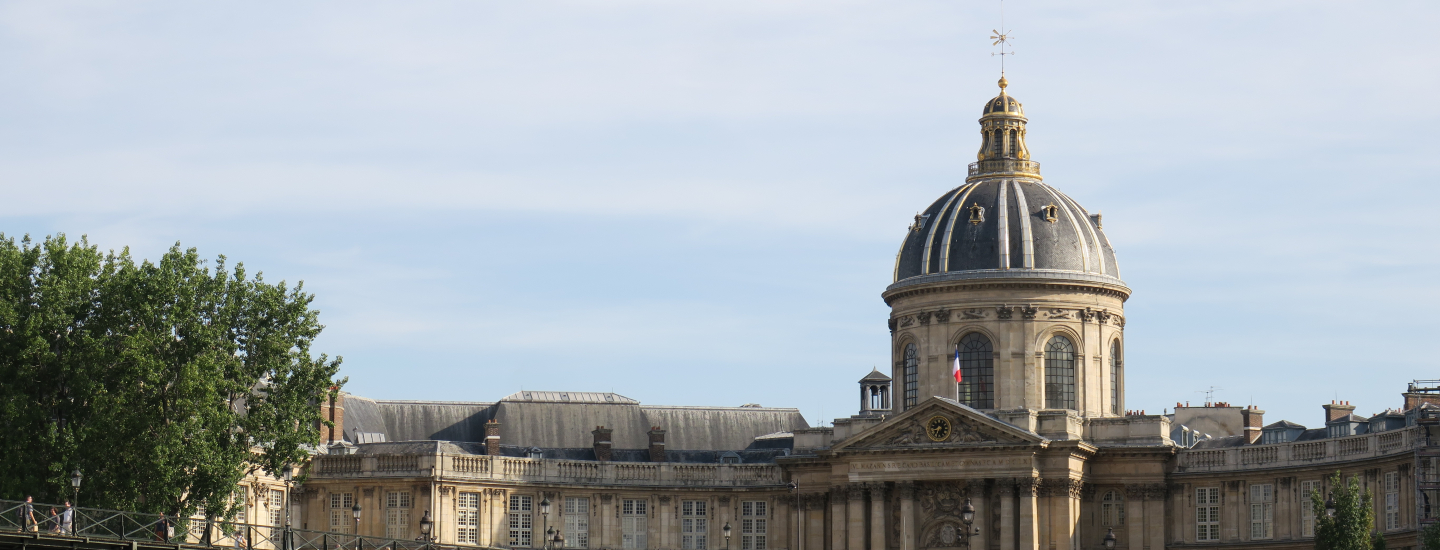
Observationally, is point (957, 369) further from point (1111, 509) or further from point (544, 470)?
point (544, 470)

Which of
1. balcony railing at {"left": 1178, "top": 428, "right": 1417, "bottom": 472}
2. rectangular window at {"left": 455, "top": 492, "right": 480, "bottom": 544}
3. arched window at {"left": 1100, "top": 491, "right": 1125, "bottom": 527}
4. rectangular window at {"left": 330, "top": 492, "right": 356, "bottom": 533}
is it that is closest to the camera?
balcony railing at {"left": 1178, "top": 428, "right": 1417, "bottom": 472}

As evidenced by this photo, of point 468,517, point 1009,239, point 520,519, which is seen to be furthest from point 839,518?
point 468,517

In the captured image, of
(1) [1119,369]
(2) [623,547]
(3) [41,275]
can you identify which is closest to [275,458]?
(3) [41,275]

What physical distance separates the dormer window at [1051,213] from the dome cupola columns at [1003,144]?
3.20 m

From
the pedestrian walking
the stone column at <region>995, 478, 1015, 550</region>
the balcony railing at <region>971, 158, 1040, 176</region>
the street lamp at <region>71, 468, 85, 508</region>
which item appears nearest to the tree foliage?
the street lamp at <region>71, 468, 85, 508</region>

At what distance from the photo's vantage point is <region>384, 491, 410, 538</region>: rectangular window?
4222 inches

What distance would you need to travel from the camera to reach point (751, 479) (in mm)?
111750

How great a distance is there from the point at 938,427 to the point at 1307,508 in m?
14.4

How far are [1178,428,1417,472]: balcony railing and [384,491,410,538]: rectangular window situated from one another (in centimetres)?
3090

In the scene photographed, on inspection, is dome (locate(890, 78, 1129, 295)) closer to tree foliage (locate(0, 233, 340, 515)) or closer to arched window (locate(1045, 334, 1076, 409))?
arched window (locate(1045, 334, 1076, 409))

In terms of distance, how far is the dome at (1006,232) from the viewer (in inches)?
Answer: 4345

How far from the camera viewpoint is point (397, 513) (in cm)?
10750

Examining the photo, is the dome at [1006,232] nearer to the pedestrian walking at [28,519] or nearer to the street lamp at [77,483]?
the street lamp at [77,483]

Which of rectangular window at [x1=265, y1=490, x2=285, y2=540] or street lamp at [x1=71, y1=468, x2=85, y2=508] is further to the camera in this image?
rectangular window at [x1=265, y1=490, x2=285, y2=540]
